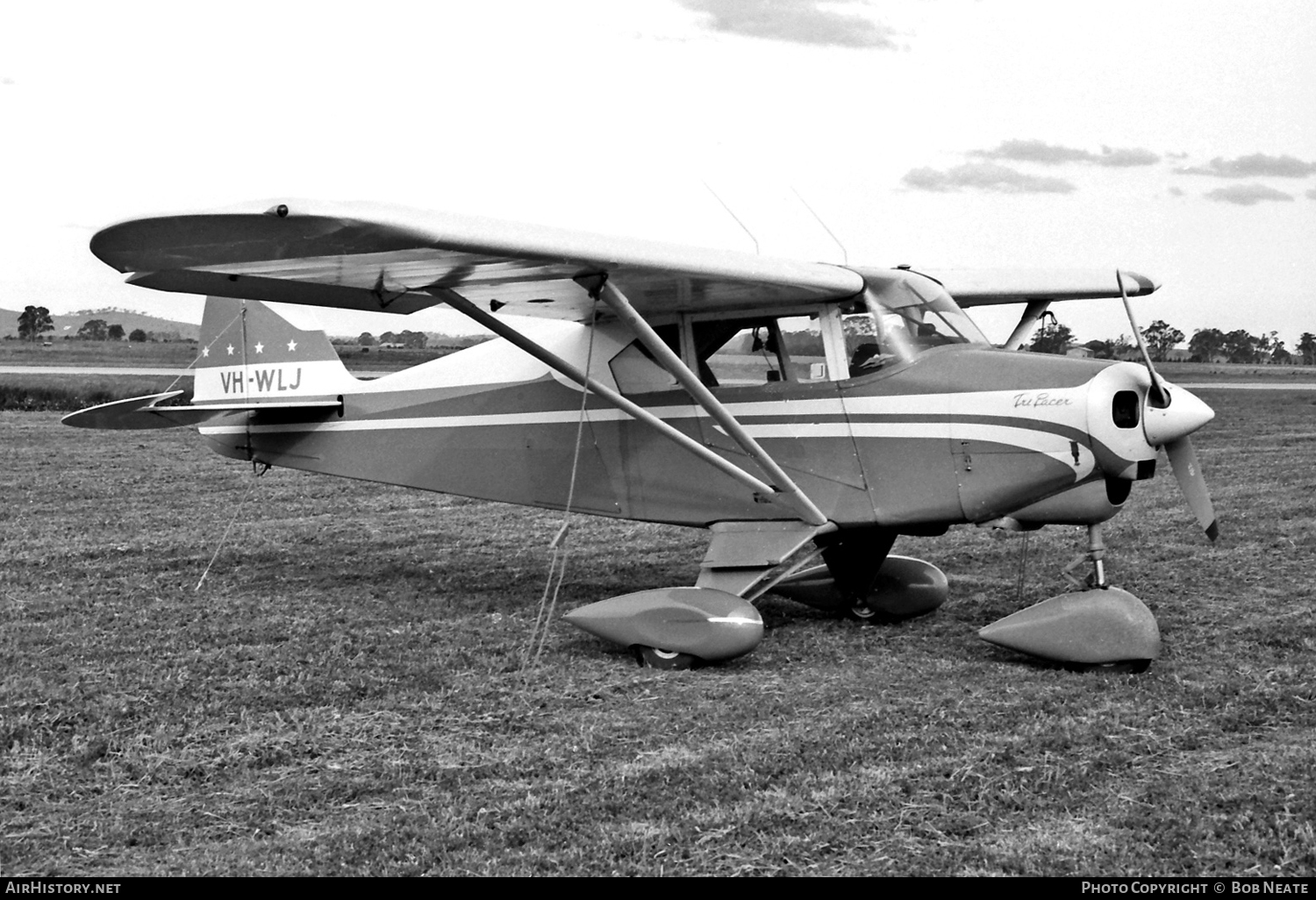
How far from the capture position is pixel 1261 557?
1045cm

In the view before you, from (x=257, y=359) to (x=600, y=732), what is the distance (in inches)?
247

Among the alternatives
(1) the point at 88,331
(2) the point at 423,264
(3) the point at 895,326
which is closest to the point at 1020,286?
(3) the point at 895,326

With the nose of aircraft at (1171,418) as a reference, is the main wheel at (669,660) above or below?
below

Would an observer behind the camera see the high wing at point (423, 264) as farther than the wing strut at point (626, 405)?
No

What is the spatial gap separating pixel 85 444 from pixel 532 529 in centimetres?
1076

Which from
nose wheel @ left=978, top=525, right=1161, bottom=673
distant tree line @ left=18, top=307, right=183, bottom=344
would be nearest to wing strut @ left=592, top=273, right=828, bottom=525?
nose wheel @ left=978, top=525, right=1161, bottom=673

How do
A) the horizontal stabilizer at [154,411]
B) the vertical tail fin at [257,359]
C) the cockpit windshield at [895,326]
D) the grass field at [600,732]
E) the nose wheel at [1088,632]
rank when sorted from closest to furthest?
the grass field at [600,732], the nose wheel at [1088,632], the cockpit windshield at [895,326], the horizontal stabilizer at [154,411], the vertical tail fin at [257,359]

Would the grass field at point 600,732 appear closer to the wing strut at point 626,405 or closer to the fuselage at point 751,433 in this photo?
the fuselage at point 751,433

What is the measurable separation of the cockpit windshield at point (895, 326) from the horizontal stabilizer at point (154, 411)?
182 inches

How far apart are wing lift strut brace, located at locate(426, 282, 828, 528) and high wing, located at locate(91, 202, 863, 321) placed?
0.20 meters

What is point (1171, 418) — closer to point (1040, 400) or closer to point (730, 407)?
point (1040, 400)

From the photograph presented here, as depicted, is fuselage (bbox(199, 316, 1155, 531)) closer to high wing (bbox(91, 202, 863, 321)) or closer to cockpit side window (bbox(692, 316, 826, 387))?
cockpit side window (bbox(692, 316, 826, 387))

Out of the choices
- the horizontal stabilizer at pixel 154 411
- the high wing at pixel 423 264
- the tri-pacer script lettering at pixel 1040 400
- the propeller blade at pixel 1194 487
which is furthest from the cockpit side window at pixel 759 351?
the horizontal stabilizer at pixel 154 411

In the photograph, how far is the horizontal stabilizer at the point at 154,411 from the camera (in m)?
9.99
